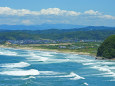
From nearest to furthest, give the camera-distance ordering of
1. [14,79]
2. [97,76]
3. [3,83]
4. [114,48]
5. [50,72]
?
[3,83], [14,79], [97,76], [50,72], [114,48]

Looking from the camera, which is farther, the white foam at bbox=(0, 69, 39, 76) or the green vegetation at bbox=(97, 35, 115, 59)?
the green vegetation at bbox=(97, 35, 115, 59)

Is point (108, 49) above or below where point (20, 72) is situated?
above

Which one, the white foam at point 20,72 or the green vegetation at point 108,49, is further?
the green vegetation at point 108,49

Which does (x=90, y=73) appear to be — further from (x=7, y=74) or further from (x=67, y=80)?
(x=7, y=74)

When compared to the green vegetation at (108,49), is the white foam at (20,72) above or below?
below

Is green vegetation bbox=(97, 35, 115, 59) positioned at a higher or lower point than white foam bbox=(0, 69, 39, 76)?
higher

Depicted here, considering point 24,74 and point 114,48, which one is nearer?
point 24,74

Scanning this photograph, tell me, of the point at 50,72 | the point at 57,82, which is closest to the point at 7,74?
the point at 50,72

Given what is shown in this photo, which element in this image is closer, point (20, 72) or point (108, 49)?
point (20, 72)

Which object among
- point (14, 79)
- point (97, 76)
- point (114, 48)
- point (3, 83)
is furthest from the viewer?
point (114, 48)
